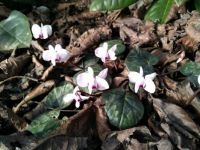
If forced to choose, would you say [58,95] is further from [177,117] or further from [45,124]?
[177,117]

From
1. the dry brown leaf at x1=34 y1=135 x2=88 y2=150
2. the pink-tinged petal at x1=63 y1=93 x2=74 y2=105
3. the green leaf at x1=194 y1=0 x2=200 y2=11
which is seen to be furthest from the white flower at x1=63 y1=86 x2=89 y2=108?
the green leaf at x1=194 y1=0 x2=200 y2=11

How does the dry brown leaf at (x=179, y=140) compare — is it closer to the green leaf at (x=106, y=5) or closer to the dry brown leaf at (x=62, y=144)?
the dry brown leaf at (x=62, y=144)

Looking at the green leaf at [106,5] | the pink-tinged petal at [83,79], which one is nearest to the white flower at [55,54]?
the pink-tinged petal at [83,79]

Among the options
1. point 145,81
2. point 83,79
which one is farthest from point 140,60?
point 83,79

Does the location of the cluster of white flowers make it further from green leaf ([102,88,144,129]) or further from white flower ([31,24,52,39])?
white flower ([31,24,52,39])

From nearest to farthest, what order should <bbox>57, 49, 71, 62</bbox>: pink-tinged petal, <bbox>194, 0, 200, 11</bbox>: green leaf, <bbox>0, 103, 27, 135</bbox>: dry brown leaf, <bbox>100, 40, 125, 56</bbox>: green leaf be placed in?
1. <bbox>0, 103, 27, 135</bbox>: dry brown leaf
2. <bbox>57, 49, 71, 62</bbox>: pink-tinged petal
3. <bbox>100, 40, 125, 56</bbox>: green leaf
4. <bbox>194, 0, 200, 11</bbox>: green leaf

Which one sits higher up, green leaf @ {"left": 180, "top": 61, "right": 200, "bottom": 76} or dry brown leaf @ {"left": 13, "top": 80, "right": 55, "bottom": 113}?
green leaf @ {"left": 180, "top": 61, "right": 200, "bottom": 76}

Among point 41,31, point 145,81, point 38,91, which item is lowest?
point 38,91

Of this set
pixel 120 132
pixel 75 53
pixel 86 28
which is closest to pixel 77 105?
pixel 120 132
